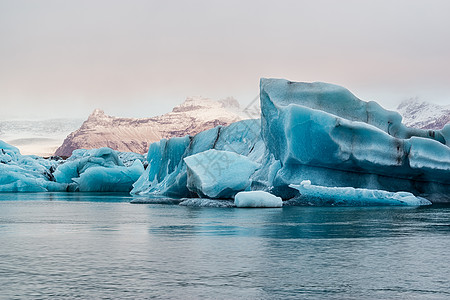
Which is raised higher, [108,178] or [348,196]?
[108,178]

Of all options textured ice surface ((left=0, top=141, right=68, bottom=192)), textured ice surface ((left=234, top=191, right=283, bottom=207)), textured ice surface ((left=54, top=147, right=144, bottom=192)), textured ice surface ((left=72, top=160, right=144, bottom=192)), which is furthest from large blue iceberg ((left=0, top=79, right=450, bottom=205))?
textured ice surface ((left=0, top=141, right=68, bottom=192))

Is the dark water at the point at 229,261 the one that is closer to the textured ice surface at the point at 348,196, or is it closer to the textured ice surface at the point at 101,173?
the textured ice surface at the point at 348,196

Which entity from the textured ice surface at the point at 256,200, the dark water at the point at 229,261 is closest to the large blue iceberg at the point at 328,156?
the textured ice surface at the point at 256,200

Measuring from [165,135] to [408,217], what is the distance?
580ft

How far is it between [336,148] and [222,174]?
3.93 metres

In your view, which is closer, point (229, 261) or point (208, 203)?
point (229, 261)

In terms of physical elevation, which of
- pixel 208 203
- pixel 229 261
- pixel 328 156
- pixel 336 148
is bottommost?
pixel 229 261

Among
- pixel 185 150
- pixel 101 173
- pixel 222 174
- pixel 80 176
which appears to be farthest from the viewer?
pixel 80 176

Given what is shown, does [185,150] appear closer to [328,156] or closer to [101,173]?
[328,156]

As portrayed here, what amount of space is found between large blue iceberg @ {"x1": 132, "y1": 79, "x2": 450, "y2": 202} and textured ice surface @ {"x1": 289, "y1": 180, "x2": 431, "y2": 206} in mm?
649

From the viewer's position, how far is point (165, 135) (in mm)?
187750

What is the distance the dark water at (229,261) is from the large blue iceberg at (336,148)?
6.64 m

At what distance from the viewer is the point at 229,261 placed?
6.30 m

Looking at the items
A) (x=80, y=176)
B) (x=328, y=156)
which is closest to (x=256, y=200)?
(x=328, y=156)
